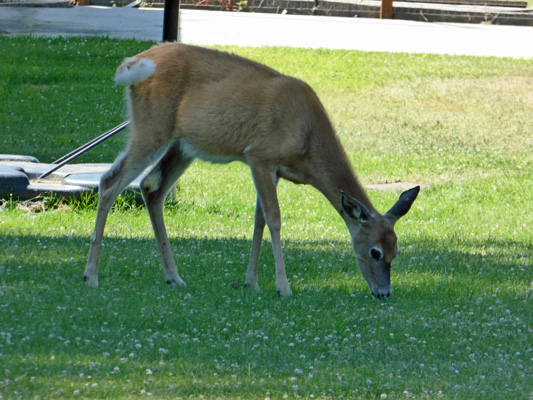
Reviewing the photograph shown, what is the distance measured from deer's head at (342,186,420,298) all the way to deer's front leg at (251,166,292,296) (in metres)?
0.60

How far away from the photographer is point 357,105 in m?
19.2

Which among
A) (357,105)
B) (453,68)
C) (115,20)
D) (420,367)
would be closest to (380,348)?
(420,367)

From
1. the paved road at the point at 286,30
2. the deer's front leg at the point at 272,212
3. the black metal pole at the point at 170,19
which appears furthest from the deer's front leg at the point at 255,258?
the paved road at the point at 286,30

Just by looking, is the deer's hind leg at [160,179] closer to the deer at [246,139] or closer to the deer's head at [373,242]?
the deer at [246,139]

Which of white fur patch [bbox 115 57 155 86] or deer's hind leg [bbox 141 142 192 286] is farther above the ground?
white fur patch [bbox 115 57 155 86]

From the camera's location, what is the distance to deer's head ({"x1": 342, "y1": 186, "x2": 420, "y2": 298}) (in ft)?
25.4

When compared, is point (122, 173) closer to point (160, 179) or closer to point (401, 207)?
point (160, 179)

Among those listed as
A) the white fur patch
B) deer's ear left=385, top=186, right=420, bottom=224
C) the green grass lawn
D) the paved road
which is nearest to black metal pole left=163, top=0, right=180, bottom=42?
the green grass lawn

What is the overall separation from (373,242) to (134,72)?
2.50m

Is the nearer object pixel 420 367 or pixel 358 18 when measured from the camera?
pixel 420 367

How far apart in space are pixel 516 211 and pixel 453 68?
30.7 feet

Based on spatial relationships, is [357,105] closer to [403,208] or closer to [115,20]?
[115,20]

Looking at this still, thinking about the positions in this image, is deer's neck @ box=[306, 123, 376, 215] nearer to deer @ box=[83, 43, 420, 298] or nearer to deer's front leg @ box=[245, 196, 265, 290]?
deer @ box=[83, 43, 420, 298]

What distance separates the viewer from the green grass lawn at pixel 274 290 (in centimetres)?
548
